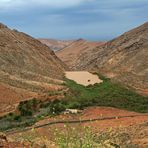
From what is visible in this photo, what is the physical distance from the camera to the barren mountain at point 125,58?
56.4 meters

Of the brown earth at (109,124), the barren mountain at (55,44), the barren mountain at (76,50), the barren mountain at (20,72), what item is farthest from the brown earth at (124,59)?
the barren mountain at (55,44)

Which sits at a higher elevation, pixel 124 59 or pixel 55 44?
pixel 55 44

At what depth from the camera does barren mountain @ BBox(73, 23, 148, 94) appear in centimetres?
5640

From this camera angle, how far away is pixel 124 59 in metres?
68.3

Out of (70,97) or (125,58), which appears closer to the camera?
(70,97)

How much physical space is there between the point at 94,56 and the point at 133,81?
98.9 ft

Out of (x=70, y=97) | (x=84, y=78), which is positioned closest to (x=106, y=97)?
(x=70, y=97)

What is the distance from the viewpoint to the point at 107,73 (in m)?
55.8

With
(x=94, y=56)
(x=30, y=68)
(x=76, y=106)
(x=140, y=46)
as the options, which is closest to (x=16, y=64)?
(x=30, y=68)

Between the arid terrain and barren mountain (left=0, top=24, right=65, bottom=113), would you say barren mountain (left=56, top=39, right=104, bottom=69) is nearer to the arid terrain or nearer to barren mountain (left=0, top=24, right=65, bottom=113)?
the arid terrain

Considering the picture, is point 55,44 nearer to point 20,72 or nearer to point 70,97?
point 20,72

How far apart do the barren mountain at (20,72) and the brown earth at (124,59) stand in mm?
7143

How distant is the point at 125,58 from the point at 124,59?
0.28m

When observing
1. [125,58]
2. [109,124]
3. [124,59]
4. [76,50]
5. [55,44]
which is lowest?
[109,124]
